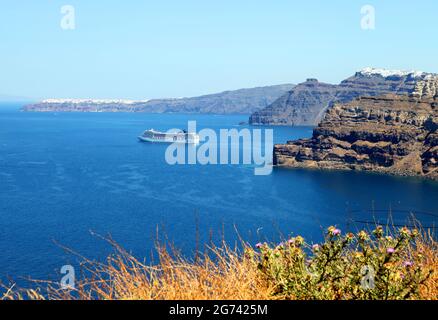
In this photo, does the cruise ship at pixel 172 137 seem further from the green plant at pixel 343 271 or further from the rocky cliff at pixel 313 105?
the green plant at pixel 343 271

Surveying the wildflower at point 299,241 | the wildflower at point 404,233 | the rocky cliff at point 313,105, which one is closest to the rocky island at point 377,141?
the wildflower at point 404,233

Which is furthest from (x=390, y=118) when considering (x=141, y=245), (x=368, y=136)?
(x=141, y=245)

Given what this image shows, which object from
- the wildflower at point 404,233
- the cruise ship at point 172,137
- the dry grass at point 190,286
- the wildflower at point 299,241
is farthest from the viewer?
the cruise ship at point 172,137

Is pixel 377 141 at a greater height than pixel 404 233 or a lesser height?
lesser

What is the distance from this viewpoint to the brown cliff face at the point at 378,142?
74.9m

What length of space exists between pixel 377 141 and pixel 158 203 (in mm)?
47819

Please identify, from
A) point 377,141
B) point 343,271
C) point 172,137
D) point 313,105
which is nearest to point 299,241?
point 343,271

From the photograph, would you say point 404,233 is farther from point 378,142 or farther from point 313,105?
point 313,105

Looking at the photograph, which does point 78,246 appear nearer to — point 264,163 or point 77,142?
point 264,163

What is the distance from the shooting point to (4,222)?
1430 inches

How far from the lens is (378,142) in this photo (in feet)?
267

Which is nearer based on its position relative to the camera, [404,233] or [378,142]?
[404,233]

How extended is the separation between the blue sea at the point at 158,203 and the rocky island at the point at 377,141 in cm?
579
